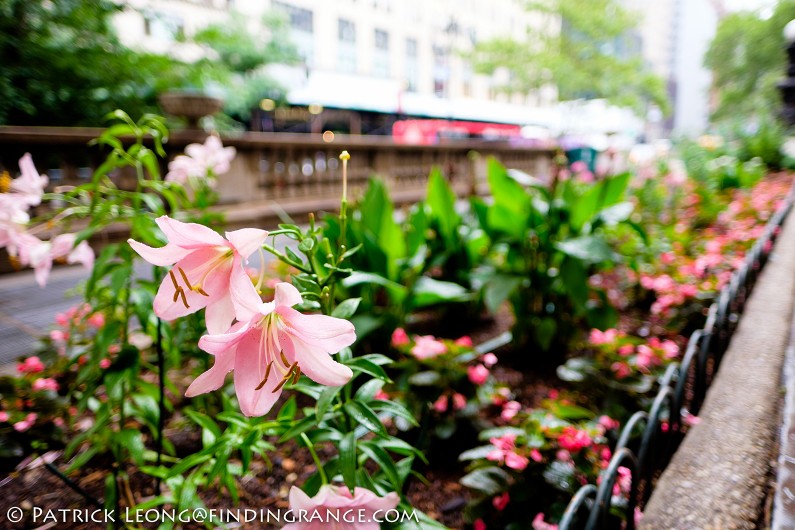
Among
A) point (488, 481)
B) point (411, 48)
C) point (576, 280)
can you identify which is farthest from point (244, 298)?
point (411, 48)

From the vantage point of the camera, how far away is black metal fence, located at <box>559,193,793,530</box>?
1034 mm

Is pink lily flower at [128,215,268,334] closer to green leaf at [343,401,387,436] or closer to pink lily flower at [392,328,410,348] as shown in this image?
green leaf at [343,401,387,436]

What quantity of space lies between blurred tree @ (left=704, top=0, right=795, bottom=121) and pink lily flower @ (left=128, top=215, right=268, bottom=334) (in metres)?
13.8

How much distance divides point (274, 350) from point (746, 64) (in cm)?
2151

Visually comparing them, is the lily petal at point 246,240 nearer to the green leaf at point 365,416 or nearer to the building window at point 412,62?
the green leaf at point 365,416

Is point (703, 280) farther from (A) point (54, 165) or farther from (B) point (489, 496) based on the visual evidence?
(A) point (54, 165)

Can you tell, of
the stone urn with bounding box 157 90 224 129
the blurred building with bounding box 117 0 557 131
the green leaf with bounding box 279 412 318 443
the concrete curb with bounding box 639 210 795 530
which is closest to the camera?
the green leaf with bounding box 279 412 318 443

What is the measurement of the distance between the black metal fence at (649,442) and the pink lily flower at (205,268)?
2.30ft

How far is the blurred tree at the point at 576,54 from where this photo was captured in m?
24.3

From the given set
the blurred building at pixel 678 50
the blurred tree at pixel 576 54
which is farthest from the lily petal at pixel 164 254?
the blurred building at pixel 678 50

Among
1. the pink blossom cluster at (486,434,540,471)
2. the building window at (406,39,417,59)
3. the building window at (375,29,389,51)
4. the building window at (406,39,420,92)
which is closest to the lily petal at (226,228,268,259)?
the pink blossom cluster at (486,434,540,471)

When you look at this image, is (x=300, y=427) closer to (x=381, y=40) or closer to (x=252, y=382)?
(x=252, y=382)

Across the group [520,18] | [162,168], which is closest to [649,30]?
[520,18]

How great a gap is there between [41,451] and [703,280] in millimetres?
3327
